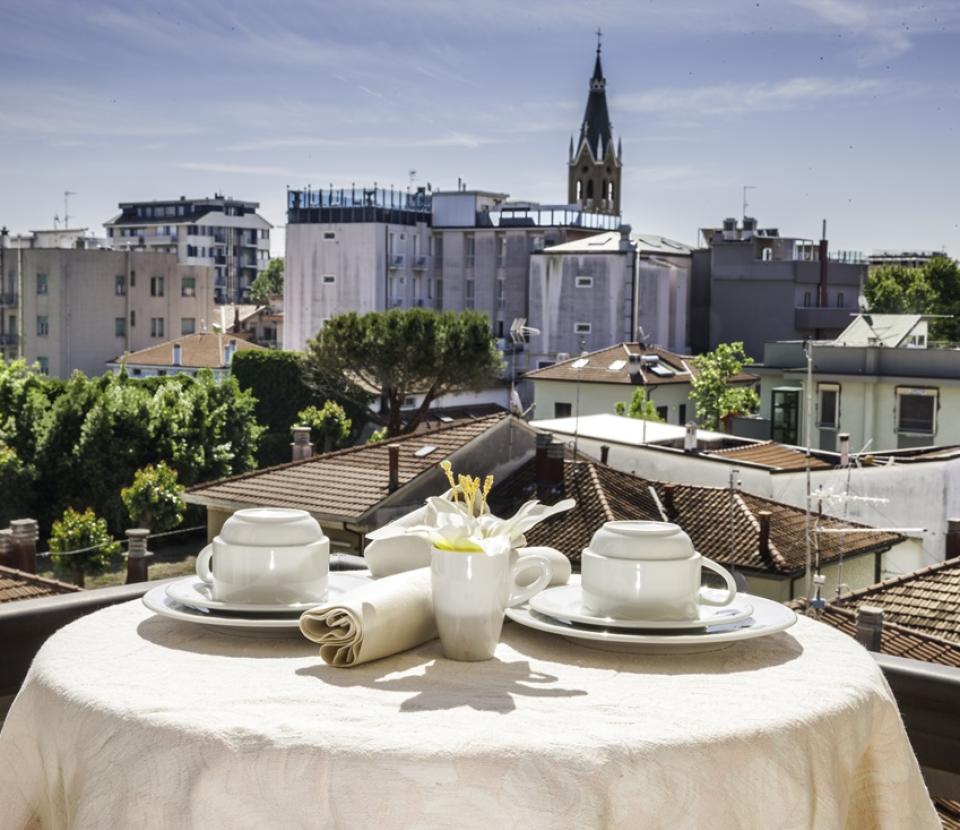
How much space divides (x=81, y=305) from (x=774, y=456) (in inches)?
1539

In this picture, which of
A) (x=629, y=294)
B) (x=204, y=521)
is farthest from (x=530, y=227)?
(x=204, y=521)

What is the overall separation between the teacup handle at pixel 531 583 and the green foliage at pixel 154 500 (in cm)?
2519

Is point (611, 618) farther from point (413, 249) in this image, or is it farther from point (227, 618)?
point (413, 249)

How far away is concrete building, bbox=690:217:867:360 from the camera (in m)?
51.8

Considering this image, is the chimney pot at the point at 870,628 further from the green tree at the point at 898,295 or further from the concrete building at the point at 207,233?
the concrete building at the point at 207,233

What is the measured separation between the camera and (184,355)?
52.3 metres

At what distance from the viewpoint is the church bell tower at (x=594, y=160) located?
258 feet

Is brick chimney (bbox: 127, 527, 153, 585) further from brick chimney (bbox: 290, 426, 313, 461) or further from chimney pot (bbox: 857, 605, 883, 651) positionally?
chimney pot (bbox: 857, 605, 883, 651)

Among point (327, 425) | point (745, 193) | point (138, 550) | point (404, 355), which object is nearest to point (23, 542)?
point (138, 550)

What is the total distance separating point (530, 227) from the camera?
55.7m

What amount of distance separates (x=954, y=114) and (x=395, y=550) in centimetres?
5378

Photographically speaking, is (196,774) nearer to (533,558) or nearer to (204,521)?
(533,558)

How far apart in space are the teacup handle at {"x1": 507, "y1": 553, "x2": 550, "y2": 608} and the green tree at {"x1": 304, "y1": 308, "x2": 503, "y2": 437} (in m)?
39.2

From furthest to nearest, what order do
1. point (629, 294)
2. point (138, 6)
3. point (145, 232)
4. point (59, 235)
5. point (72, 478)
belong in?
point (145, 232)
point (59, 235)
point (629, 294)
point (138, 6)
point (72, 478)
